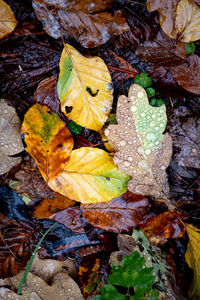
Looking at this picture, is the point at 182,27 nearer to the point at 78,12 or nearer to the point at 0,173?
the point at 78,12

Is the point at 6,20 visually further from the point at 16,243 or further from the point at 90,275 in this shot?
the point at 90,275

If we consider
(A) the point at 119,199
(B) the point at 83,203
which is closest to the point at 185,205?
(A) the point at 119,199

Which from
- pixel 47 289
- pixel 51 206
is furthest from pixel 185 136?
pixel 47 289

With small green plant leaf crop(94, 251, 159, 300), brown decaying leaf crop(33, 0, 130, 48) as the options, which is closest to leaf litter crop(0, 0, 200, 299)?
brown decaying leaf crop(33, 0, 130, 48)

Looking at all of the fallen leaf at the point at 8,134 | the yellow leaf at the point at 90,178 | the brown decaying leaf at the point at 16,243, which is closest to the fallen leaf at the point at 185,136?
the yellow leaf at the point at 90,178

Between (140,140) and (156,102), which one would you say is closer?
(140,140)

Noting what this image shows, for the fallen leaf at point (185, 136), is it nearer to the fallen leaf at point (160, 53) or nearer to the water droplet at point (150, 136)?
the water droplet at point (150, 136)
